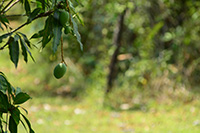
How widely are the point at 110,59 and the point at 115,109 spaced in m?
0.84

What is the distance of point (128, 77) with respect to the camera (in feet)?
20.4

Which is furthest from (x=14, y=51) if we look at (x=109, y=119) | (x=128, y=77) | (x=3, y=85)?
(x=128, y=77)

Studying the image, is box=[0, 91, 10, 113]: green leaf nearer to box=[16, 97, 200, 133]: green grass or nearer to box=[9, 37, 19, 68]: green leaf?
box=[9, 37, 19, 68]: green leaf

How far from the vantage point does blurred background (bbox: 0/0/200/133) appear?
5.18 m

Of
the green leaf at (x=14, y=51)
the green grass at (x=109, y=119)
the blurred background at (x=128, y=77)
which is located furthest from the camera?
the blurred background at (x=128, y=77)

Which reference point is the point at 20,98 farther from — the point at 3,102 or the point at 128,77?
the point at 128,77

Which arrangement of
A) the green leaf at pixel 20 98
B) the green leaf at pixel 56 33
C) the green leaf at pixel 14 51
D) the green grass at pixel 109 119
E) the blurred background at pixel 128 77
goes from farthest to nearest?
the blurred background at pixel 128 77, the green grass at pixel 109 119, the green leaf at pixel 20 98, the green leaf at pixel 14 51, the green leaf at pixel 56 33

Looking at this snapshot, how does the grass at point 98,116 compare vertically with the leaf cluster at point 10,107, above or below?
above

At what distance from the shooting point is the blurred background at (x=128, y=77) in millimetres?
5180

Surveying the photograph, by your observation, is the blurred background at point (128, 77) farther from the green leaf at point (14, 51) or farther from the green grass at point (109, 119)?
the green leaf at point (14, 51)

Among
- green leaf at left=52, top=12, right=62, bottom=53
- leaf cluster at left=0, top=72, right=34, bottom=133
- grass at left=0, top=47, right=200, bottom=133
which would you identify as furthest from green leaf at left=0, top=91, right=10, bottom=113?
grass at left=0, top=47, right=200, bottom=133

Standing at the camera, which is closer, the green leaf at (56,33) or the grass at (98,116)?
the green leaf at (56,33)

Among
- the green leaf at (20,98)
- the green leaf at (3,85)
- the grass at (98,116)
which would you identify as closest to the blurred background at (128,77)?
the grass at (98,116)

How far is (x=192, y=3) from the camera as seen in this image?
582 centimetres
